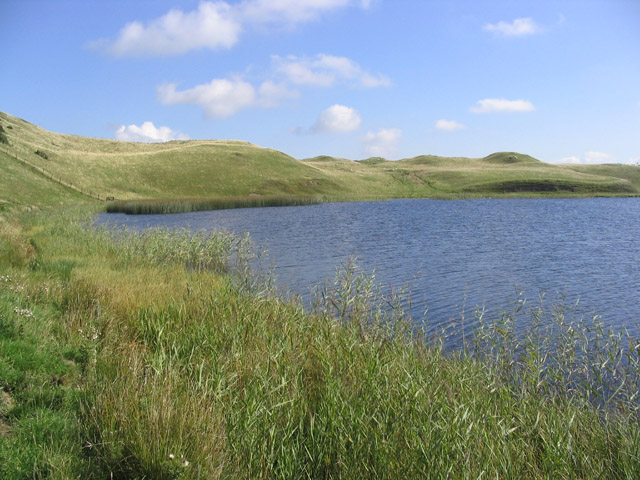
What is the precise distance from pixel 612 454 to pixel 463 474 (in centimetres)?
192

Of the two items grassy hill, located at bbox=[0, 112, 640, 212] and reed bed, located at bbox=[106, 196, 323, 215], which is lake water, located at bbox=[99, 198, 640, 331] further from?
grassy hill, located at bbox=[0, 112, 640, 212]

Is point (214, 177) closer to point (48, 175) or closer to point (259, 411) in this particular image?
point (48, 175)

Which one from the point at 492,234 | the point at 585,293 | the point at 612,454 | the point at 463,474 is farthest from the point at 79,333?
the point at 492,234

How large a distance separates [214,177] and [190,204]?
25469mm

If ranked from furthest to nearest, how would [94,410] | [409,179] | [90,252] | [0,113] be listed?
1. [409,179]
2. [0,113]
3. [90,252]
4. [94,410]

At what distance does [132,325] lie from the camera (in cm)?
777

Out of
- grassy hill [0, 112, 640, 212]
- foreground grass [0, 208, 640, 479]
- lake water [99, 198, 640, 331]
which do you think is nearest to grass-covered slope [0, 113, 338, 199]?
grassy hill [0, 112, 640, 212]

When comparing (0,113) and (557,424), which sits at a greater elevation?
(0,113)

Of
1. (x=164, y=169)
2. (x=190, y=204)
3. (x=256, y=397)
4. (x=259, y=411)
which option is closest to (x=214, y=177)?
(x=164, y=169)

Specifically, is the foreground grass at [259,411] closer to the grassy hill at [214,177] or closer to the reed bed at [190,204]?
the reed bed at [190,204]

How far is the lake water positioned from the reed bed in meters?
15.1

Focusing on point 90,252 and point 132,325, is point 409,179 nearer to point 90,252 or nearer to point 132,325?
point 90,252

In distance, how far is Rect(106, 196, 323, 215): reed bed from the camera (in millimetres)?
50438

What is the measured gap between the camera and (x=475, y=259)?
67.2 ft
